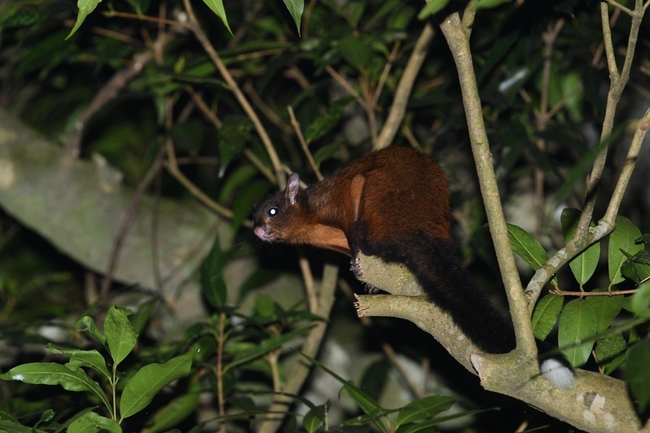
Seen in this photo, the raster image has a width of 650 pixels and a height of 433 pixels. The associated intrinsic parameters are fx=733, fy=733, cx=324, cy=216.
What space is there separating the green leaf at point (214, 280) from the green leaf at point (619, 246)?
1744 millimetres

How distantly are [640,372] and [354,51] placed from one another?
262 cm

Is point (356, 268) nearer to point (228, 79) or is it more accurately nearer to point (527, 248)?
point (527, 248)

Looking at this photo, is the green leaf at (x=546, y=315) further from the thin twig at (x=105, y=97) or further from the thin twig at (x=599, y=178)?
the thin twig at (x=105, y=97)

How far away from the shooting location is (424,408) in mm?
2490

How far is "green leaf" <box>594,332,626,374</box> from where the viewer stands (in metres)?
2.13

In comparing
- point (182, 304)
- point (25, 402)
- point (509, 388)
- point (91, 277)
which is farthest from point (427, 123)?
point (509, 388)

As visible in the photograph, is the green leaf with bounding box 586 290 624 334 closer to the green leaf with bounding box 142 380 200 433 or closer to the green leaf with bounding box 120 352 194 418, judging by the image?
the green leaf with bounding box 120 352 194 418

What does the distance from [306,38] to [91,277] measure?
234cm

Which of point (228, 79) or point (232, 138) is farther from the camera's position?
point (228, 79)

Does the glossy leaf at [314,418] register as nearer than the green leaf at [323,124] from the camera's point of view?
Yes

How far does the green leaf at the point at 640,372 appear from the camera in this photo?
1.21 meters

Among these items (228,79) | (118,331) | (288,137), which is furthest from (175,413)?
(288,137)

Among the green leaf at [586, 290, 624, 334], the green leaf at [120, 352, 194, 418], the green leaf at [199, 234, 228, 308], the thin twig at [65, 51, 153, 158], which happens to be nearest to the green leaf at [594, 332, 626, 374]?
the green leaf at [586, 290, 624, 334]

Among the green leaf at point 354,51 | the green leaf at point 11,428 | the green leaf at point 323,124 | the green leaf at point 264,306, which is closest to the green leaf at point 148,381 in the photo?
the green leaf at point 11,428
